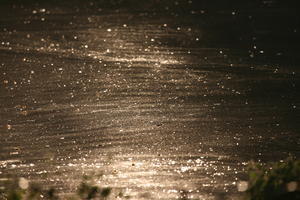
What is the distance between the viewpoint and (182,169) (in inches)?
256

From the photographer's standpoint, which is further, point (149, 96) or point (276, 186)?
point (149, 96)

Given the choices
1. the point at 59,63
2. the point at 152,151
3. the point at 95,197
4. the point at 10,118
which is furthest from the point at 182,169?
the point at 59,63

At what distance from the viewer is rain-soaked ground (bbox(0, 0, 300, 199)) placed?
6547mm

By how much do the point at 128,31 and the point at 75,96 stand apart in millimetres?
3508

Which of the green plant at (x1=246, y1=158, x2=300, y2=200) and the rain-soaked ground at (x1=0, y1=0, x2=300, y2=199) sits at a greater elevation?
the rain-soaked ground at (x1=0, y1=0, x2=300, y2=199)

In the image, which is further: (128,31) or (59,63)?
(128,31)

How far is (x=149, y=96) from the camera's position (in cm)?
857

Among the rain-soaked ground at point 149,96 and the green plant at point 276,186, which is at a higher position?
the rain-soaked ground at point 149,96

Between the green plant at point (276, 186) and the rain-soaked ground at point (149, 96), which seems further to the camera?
the rain-soaked ground at point (149, 96)

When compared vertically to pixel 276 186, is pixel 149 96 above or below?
above

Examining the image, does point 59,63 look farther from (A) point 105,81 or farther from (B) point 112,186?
(B) point 112,186

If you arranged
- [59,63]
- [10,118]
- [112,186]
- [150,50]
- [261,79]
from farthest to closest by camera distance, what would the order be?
[150,50] < [59,63] < [261,79] < [10,118] < [112,186]

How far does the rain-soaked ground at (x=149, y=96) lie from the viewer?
21.5 ft

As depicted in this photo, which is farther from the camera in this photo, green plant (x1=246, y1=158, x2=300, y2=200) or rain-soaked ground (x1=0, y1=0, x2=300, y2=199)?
rain-soaked ground (x1=0, y1=0, x2=300, y2=199)
